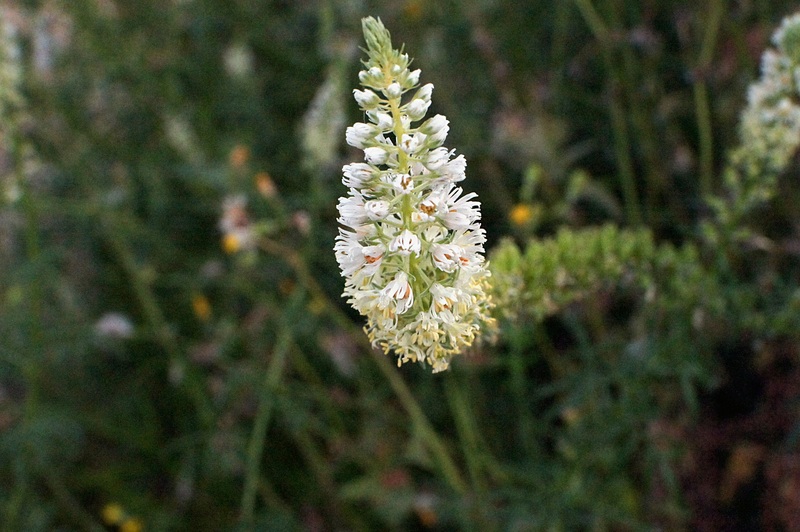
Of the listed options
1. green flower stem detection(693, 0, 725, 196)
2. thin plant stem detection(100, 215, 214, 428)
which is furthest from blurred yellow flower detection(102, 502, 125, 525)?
green flower stem detection(693, 0, 725, 196)

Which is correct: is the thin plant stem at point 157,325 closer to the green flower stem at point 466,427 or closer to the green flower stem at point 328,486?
the green flower stem at point 328,486

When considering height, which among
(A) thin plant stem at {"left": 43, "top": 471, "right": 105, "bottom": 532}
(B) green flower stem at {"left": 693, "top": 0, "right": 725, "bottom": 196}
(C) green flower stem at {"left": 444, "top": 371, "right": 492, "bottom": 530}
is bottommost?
(C) green flower stem at {"left": 444, "top": 371, "right": 492, "bottom": 530}

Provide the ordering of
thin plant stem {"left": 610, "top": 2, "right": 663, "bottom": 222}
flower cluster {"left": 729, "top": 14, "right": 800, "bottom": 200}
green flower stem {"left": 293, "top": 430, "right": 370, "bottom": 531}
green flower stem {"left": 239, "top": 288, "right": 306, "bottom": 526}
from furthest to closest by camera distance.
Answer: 1. green flower stem {"left": 293, "top": 430, "right": 370, "bottom": 531}
2. thin plant stem {"left": 610, "top": 2, "right": 663, "bottom": 222}
3. green flower stem {"left": 239, "top": 288, "right": 306, "bottom": 526}
4. flower cluster {"left": 729, "top": 14, "right": 800, "bottom": 200}

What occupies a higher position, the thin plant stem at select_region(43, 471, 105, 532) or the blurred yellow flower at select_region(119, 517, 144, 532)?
the thin plant stem at select_region(43, 471, 105, 532)

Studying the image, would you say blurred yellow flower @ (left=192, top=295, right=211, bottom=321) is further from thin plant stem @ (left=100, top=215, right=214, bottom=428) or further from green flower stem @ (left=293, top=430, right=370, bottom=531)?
green flower stem @ (left=293, top=430, right=370, bottom=531)

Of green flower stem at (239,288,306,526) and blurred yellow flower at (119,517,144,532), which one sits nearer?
green flower stem at (239,288,306,526)

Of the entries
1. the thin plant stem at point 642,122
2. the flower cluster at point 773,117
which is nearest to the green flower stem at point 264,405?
the thin plant stem at point 642,122

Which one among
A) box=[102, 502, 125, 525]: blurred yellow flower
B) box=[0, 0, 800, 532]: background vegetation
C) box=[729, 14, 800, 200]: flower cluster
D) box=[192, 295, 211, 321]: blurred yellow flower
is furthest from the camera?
box=[192, 295, 211, 321]: blurred yellow flower

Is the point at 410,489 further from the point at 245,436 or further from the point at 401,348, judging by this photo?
the point at 401,348
